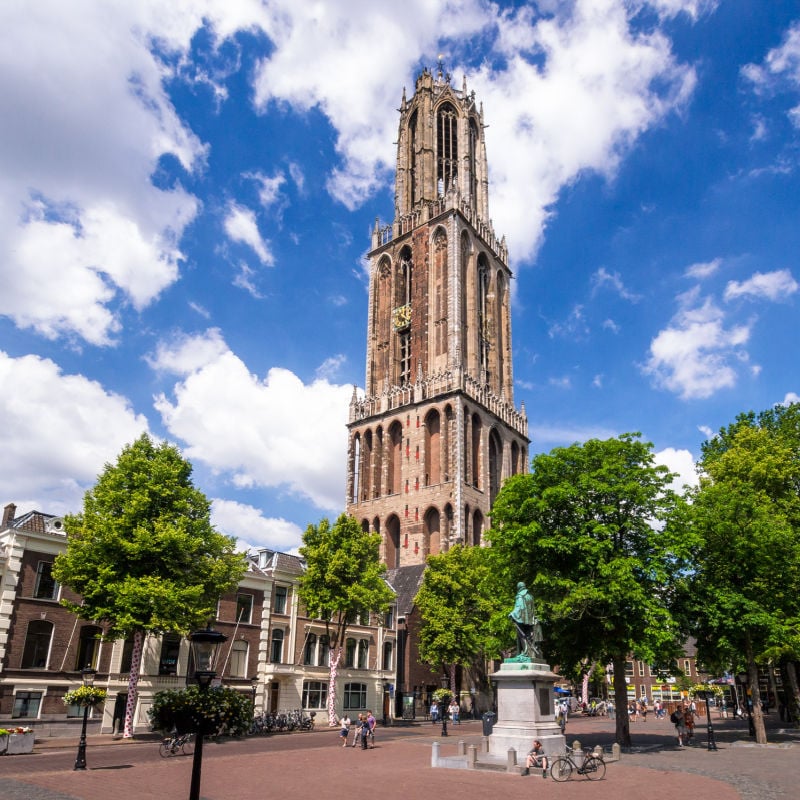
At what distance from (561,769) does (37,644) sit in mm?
27554

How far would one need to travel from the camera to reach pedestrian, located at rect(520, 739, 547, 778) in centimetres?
2012

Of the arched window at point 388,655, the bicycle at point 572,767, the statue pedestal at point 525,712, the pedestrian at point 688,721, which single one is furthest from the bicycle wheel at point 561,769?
the arched window at point 388,655

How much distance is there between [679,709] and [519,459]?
50.6m

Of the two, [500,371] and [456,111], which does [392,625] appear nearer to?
[500,371]

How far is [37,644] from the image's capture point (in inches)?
1340

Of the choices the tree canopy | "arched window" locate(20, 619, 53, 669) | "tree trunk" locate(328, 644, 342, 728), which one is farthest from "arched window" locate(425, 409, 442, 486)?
"arched window" locate(20, 619, 53, 669)

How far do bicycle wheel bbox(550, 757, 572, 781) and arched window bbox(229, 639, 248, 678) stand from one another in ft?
83.8

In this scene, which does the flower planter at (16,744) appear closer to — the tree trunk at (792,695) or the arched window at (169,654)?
the arched window at (169,654)

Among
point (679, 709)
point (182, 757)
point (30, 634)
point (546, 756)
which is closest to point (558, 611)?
point (546, 756)

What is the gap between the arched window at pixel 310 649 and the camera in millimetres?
44566

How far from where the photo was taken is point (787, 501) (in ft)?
122

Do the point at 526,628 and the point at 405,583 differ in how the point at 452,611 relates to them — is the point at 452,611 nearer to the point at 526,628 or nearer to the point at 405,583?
the point at 405,583

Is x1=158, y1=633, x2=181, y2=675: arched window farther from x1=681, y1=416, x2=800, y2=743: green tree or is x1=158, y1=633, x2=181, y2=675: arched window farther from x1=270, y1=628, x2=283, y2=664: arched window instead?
x1=681, y1=416, x2=800, y2=743: green tree

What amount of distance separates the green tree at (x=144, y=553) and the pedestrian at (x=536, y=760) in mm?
17121
